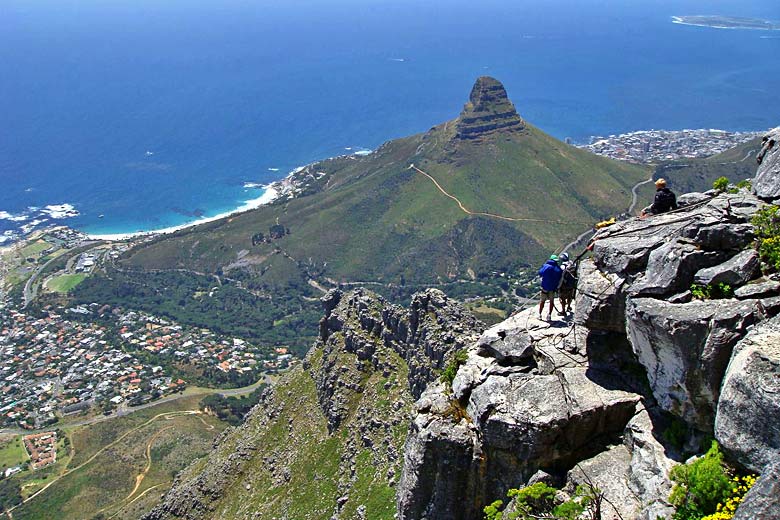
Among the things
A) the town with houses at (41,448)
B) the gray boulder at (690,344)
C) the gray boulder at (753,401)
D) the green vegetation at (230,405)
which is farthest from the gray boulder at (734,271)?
the town with houses at (41,448)

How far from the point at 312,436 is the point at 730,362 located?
142 feet

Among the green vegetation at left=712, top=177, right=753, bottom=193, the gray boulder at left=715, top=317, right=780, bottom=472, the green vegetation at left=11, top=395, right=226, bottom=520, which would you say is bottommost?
the green vegetation at left=11, top=395, right=226, bottom=520

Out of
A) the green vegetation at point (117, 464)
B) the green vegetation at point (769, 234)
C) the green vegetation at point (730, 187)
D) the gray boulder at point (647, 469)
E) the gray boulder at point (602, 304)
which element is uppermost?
the green vegetation at point (730, 187)

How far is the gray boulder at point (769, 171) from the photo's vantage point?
19.2 metres

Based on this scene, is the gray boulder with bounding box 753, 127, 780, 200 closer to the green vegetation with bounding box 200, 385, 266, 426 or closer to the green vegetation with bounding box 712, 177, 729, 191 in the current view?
the green vegetation with bounding box 712, 177, 729, 191

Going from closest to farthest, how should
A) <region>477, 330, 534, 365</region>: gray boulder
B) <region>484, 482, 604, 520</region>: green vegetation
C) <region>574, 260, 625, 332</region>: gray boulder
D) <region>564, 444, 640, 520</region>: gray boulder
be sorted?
<region>564, 444, 640, 520</region>: gray boulder → <region>484, 482, 604, 520</region>: green vegetation → <region>574, 260, 625, 332</region>: gray boulder → <region>477, 330, 534, 365</region>: gray boulder

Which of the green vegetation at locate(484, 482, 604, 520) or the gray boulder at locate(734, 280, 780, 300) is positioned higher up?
the gray boulder at locate(734, 280, 780, 300)

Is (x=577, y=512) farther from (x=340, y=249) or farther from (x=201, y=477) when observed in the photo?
(x=340, y=249)

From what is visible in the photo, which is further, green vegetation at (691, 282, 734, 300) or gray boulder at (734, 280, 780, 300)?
green vegetation at (691, 282, 734, 300)

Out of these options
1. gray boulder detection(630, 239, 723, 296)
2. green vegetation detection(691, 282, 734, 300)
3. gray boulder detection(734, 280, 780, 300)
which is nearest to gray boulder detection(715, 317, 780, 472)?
gray boulder detection(734, 280, 780, 300)

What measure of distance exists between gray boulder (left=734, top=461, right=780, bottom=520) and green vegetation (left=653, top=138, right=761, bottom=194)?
600ft

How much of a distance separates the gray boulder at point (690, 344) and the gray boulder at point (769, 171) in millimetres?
5339

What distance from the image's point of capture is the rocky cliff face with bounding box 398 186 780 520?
15305 mm

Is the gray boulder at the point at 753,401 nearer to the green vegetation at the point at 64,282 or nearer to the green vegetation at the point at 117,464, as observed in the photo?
the green vegetation at the point at 117,464
